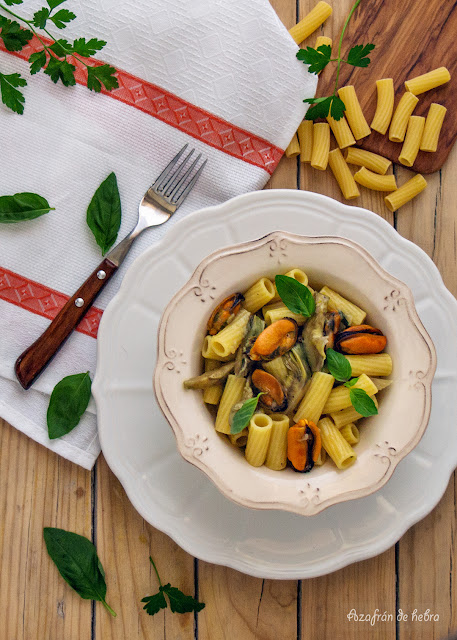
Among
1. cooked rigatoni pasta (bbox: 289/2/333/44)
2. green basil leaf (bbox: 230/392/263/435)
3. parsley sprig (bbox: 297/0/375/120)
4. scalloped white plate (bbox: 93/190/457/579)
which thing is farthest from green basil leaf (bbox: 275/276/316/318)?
cooked rigatoni pasta (bbox: 289/2/333/44)

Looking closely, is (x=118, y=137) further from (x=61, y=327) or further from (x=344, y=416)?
(x=344, y=416)

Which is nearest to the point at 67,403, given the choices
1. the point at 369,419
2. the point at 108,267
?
Result: the point at 108,267

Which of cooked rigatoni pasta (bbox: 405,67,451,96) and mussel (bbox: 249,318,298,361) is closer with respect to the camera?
mussel (bbox: 249,318,298,361)

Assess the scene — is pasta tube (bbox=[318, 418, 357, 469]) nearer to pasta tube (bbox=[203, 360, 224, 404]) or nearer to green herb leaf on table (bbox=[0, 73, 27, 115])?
pasta tube (bbox=[203, 360, 224, 404])

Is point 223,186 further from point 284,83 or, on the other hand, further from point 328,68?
point 328,68

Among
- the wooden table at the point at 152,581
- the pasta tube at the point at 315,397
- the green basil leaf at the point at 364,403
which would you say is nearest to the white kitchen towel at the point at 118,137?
the wooden table at the point at 152,581

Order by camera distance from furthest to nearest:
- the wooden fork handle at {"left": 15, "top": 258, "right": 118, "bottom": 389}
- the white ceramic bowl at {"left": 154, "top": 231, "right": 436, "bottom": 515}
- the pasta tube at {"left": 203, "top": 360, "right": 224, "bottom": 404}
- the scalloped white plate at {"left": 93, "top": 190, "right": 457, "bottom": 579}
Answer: the wooden fork handle at {"left": 15, "top": 258, "right": 118, "bottom": 389}, the scalloped white plate at {"left": 93, "top": 190, "right": 457, "bottom": 579}, the pasta tube at {"left": 203, "top": 360, "right": 224, "bottom": 404}, the white ceramic bowl at {"left": 154, "top": 231, "right": 436, "bottom": 515}
